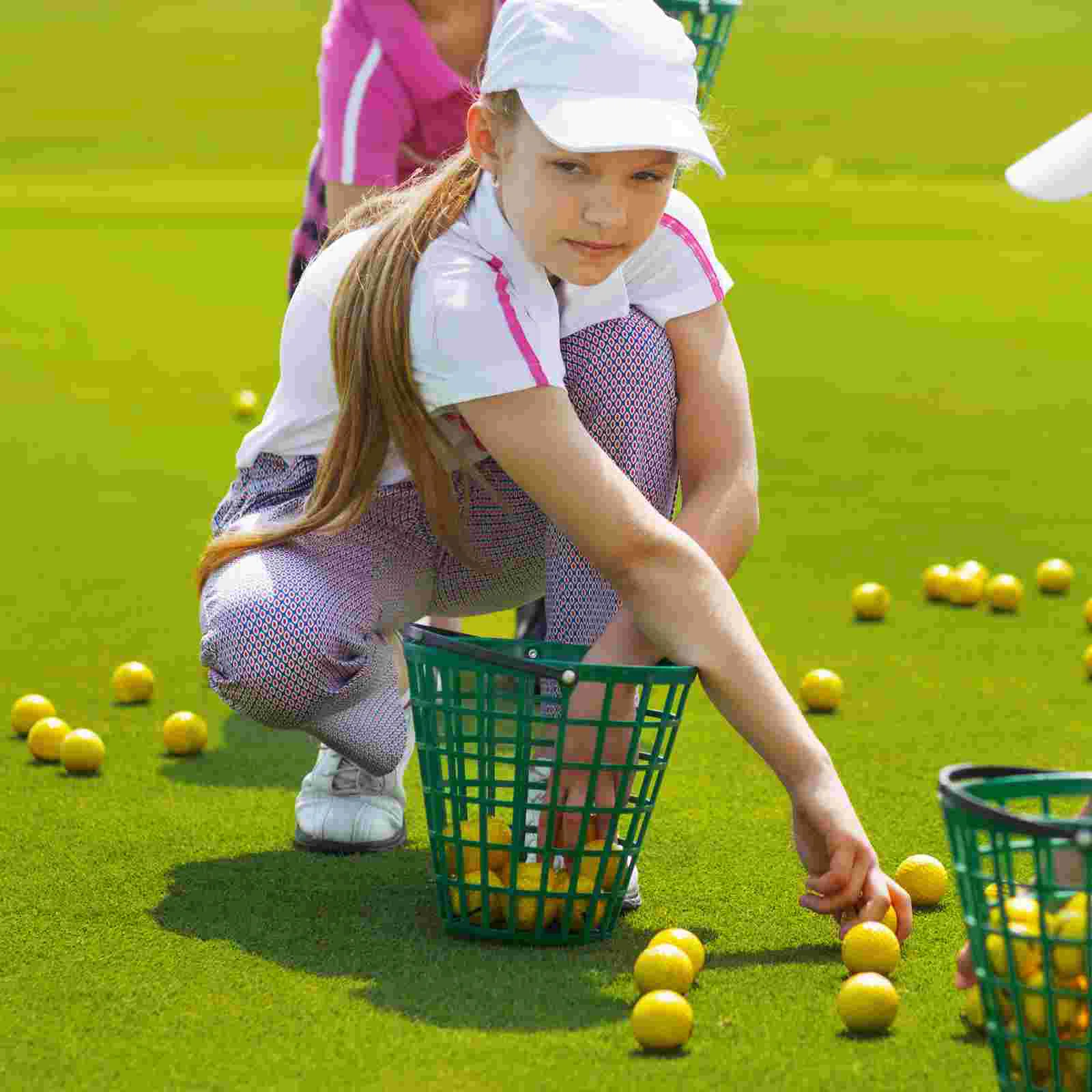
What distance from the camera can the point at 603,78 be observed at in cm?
241

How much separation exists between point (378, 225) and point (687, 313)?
0.52 meters

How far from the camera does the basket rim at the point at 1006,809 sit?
1.74m

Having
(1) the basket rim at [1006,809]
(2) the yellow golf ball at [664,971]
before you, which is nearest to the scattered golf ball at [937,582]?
(2) the yellow golf ball at [664,971]

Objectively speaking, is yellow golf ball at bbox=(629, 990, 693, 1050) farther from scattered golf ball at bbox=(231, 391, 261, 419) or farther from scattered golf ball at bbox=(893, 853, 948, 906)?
scattered golf ball at bbox=(231, 391, 261, 419)

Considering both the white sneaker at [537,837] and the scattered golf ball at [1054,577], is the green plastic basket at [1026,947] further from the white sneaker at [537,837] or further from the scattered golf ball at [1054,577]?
the scattered golf ball at [1054,577]

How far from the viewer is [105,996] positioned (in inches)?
93.0

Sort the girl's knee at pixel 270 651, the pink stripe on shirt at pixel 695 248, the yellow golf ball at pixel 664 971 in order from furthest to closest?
the pink stripe on shirt at pixel 695 248, the girl's knee at pixel 270 651, the yellow golf ball at pixel 664 971

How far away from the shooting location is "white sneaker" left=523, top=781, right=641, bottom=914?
8.28 feet

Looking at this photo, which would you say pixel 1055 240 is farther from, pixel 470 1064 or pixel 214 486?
pixel 470 1064

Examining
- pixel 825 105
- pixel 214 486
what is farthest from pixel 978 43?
pixel 214 486

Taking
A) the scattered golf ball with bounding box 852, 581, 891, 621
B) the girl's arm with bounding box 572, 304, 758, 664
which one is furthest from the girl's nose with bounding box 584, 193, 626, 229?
the scattered golf ball with bounding box 852, 581, 891, 621

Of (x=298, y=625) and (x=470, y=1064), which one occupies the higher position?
(x=298, y=625)

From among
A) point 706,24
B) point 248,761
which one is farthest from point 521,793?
point 706,24

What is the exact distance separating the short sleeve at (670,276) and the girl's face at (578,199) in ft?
1.00
